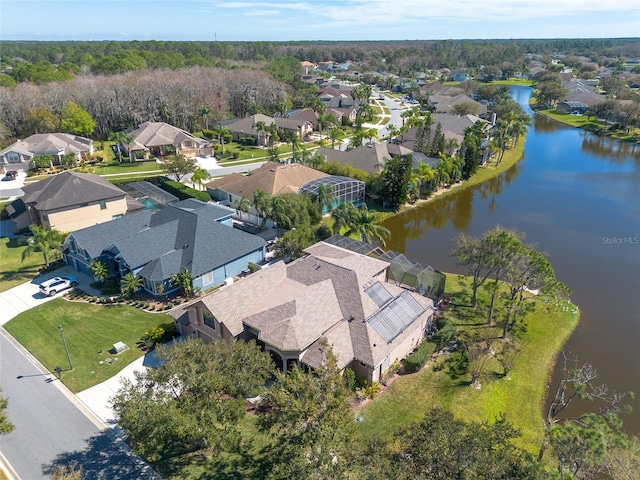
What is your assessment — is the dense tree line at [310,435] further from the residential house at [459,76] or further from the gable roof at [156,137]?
the residential house at [459,76]

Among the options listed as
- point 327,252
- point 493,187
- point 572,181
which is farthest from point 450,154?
point 327,252

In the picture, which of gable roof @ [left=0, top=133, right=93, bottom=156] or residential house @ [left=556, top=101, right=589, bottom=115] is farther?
residential house @ [left=556, top=101, right=589, bottom=115]

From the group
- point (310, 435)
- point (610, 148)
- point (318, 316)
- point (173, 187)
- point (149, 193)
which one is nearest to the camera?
point (310, 435)

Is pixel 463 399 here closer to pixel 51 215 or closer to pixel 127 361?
pixel 127 361

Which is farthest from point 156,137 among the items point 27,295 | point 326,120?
point 27,295

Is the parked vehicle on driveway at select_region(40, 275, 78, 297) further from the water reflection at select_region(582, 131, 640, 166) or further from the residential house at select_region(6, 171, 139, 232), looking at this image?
the water reflection at select_region(582, 131, 640, 166)

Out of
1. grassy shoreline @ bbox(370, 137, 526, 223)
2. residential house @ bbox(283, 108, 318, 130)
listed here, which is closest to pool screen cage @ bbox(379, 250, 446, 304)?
grassy shoreline @ bbox(370, 137, 526, 223)

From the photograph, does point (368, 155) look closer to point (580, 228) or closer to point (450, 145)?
point (450, 145)

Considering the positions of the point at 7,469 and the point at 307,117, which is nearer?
the point at 7,469
